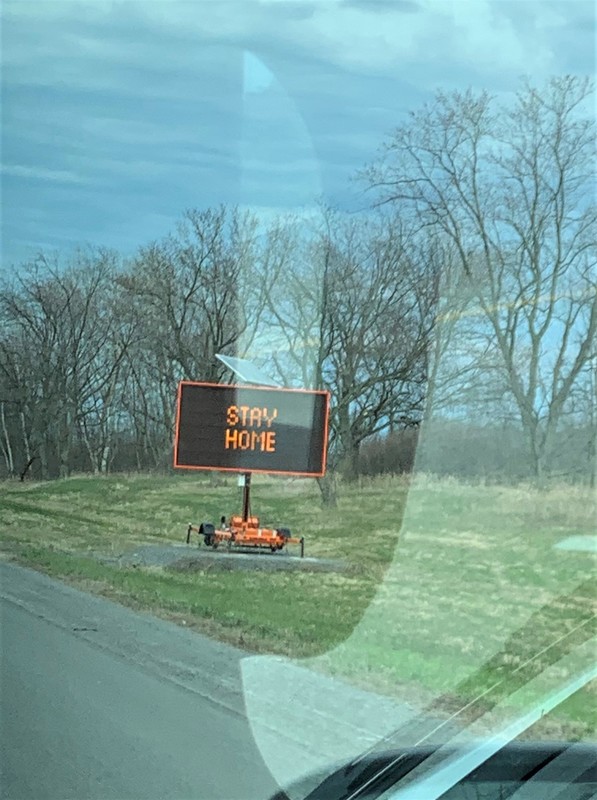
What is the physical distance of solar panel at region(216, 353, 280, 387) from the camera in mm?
13375

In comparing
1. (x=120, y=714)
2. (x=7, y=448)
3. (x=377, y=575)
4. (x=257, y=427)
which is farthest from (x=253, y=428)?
(x=120, y=714)

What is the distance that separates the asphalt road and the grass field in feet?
2.77

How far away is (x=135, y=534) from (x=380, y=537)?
4.21 meters

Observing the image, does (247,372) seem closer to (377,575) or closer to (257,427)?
(257,427)

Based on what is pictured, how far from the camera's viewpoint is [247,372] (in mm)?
13664

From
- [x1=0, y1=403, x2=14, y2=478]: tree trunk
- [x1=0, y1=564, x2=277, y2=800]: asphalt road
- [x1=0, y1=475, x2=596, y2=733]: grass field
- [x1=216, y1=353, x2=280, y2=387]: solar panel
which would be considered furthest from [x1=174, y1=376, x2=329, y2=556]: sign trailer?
[x1=0, y1=564, x2=277, y2=800]: asphalt road

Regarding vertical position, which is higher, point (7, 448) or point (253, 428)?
point (253, 428)

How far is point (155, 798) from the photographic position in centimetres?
480

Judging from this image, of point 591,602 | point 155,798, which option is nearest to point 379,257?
point 591,602

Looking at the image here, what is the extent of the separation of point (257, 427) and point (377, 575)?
2165mm

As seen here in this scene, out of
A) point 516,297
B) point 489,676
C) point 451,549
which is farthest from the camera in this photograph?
point 516,297

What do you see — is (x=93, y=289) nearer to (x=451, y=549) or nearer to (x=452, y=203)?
(x=452, y=203)

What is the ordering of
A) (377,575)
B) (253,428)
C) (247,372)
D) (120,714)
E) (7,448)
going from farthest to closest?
(7,448), (247,372), (253,428), (377,575), (120,714)

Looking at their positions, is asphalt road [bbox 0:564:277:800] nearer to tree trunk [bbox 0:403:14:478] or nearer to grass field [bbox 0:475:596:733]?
grass field [bbox 0:475:596:733]
